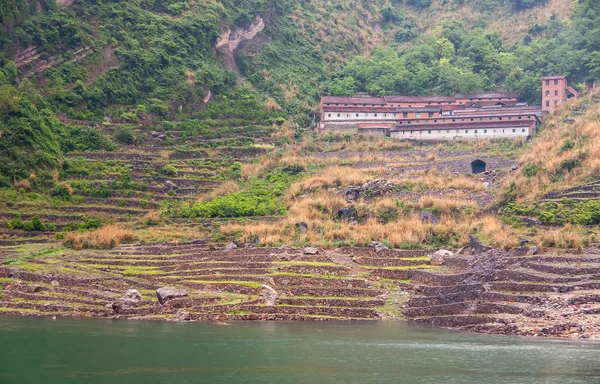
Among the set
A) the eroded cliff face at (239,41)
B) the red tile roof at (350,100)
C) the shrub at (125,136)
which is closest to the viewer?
the shrub at (125,136)

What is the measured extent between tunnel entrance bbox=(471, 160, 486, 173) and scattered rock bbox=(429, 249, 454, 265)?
696 inches

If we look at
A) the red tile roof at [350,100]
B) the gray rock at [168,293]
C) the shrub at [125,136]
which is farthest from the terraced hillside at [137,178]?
the gray rock at [168,293]

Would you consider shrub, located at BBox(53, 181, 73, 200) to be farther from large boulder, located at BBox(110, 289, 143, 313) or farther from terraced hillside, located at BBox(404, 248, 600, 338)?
terraced hillside, located at BBox(404, 248, 600, 338)

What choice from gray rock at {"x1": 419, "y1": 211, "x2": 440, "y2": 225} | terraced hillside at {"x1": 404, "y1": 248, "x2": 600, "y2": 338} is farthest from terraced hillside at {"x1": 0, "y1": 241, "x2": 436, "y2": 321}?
gray rock at {"x1": 419, "y1": 211, "x2": 440, "y2": 225}

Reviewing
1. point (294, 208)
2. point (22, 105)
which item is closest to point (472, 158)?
point (294, 208)

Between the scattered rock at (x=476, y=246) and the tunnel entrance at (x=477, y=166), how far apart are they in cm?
1613

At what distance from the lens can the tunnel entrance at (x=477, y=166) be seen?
66.3 m

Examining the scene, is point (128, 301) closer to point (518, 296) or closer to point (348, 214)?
point (348, 214)

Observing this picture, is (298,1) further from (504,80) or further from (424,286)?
(424,286)

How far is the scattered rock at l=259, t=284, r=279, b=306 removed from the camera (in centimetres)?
4450

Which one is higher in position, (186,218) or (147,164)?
(147,164)

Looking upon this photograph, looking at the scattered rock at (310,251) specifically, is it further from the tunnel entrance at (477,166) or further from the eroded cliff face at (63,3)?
the eroded cliff face at (63,3)

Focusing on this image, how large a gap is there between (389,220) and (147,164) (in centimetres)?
2116

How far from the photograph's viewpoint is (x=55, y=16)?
7962cm
